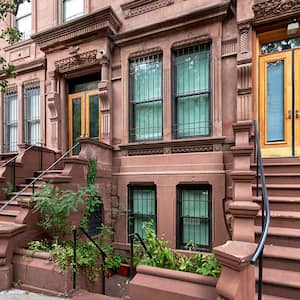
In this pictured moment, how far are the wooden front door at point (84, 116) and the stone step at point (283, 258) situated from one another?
5633mm

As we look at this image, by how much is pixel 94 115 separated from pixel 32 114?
8.00 ft

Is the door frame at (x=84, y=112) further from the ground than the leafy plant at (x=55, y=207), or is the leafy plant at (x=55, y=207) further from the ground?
the door frame at (x=84, y=112)

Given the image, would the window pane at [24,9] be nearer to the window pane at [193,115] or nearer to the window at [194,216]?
the window pane at [193,115]

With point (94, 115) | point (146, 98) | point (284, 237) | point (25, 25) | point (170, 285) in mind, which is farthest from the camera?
point (25, 25)

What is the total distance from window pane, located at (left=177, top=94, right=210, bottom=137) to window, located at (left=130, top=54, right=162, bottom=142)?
541 mm

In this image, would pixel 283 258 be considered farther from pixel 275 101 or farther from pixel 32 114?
pixel 32 114

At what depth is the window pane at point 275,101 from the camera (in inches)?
234

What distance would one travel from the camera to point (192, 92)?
6809 millimetres

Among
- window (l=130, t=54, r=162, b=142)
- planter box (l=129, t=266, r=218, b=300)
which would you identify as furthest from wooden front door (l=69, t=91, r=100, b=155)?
planter box (l=129, t=266, r=218, b=300)

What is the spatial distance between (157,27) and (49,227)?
5168 mm

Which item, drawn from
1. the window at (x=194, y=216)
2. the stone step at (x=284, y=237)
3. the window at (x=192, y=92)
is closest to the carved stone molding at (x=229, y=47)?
the window at (x=192, y=92)

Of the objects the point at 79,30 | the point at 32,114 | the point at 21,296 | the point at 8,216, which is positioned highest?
the point at 79,30

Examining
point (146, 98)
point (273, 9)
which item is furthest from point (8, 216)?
point (273, 9)

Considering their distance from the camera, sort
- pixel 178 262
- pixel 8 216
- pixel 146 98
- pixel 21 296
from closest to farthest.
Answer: pixel 178 262, pixel 21 296, pixel 8 216, pixel 146 98
